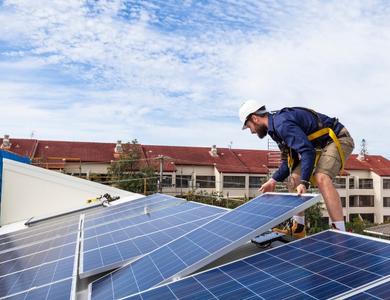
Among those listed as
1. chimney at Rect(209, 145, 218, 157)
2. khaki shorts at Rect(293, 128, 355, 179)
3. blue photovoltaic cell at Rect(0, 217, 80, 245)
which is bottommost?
blue photovoltaic cell at Rect(0, 217, 80, 245)

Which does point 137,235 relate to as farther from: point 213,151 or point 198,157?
point 213,151

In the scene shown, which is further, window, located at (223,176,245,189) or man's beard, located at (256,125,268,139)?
window, located at (223,176,245,189)

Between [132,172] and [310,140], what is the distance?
113 ft

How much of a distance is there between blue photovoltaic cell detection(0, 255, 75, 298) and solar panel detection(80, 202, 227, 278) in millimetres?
204

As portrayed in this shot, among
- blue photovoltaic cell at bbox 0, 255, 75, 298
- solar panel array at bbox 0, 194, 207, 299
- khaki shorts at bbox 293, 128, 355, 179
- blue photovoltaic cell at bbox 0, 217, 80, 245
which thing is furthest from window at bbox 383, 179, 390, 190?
blue photovoltaic cell at bbox 0, 255, 75, 298

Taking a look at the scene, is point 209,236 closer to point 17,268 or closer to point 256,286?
point 256,286

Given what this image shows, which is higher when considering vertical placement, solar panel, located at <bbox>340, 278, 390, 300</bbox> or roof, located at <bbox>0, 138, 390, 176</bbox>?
roof, located at <bbox>0, 138, 390, 176</bbox>

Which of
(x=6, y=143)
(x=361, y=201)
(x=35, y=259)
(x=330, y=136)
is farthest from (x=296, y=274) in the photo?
(x=361, y=201)

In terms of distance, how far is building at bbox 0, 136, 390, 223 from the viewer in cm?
4375

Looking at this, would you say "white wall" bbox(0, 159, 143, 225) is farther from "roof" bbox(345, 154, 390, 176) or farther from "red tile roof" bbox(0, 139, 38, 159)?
"roof" bbox(345, 154, 390, 176)

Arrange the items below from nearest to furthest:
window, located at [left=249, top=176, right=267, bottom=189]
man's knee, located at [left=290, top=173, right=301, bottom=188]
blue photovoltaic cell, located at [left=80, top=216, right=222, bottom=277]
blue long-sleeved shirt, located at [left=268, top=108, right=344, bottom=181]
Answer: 1. blue long-sleeved shirt, located at [left=268, top=108, right=344, bottom=181]
2. blue photovoltaic cell, located at [left=80, top=216, right=222, bottom=277]
3. man's knee, located at [left=290, top=173, right=301, bottom=188]
4. window, located at [left=249, top=176, right=267, bottom=189]

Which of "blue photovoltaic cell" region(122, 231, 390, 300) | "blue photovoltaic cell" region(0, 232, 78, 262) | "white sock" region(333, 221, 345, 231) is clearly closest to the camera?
"blue photovoltaic cell" region(122, 231, 390, 300)

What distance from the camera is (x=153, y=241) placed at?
534 cm

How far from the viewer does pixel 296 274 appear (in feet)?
10.4
